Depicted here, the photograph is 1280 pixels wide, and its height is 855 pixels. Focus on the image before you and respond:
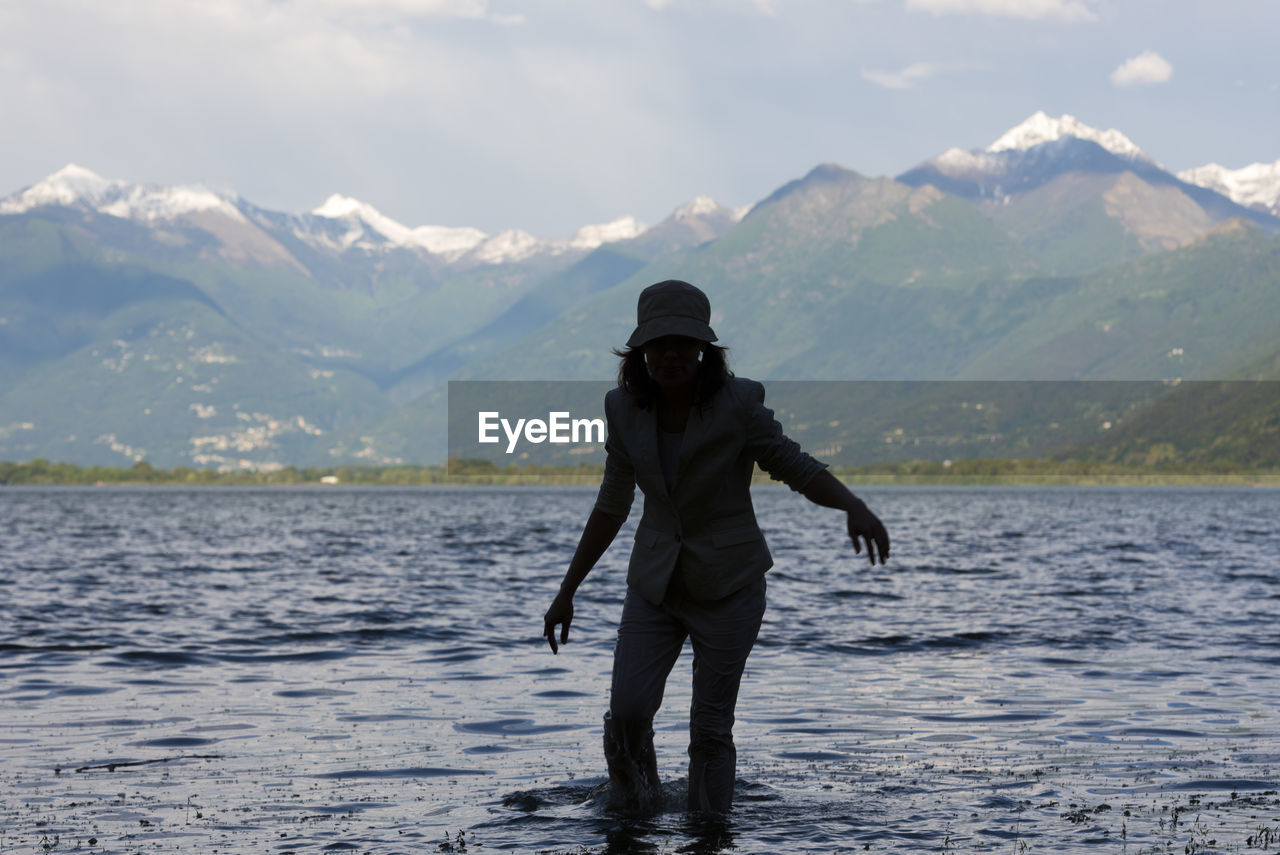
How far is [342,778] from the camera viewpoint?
38.1 ft

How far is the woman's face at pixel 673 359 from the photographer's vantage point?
28.7 feet

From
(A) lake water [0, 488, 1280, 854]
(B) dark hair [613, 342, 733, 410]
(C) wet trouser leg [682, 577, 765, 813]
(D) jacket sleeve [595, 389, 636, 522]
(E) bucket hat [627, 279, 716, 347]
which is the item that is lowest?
(A) lake water [0, 488, 1280, 854]

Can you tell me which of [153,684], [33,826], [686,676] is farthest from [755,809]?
[153,684]

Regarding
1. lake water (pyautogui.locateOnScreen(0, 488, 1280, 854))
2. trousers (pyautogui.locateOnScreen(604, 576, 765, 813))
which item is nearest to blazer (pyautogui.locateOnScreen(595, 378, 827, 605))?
trousers (pyautogui.locateOnScreen(604, 576, 765, 813))

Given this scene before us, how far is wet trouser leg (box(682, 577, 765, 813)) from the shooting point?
363 inches

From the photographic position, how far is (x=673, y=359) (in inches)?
344

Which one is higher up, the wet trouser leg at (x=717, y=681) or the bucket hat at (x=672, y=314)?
the bucket hat at (x=672, y=314)

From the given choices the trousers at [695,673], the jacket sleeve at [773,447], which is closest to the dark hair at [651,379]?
the jacket sleeve at [773,447]

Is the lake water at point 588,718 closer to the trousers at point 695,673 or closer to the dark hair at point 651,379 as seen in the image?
the trousers at point 695,673

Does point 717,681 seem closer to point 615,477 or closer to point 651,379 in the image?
point 615,477

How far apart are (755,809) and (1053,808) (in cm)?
216

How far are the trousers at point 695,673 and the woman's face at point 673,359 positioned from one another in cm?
148

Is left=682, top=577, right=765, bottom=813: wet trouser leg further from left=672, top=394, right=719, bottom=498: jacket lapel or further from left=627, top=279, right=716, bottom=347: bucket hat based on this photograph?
left=627, top=279, right=716, bottom=347: bucket hat

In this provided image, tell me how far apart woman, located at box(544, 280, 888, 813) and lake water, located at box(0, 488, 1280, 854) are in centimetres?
117
